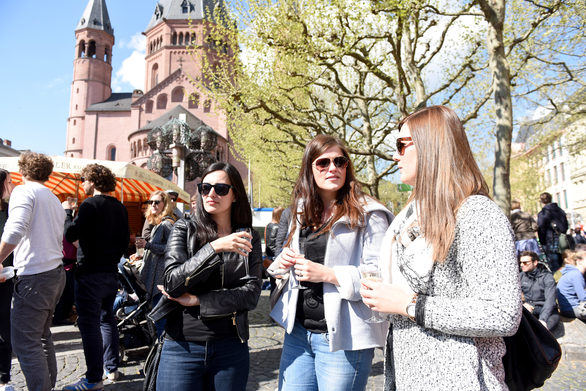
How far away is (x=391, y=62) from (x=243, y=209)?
12618 millimetres

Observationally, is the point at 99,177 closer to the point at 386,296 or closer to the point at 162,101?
the point at 386,296

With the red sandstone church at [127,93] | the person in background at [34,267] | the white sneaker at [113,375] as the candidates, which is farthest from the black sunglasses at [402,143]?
the red sandstone church at [127,93]

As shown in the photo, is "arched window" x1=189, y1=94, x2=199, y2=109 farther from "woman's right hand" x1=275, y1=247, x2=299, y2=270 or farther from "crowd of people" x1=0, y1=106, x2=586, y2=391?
"woman's right hand" x1=275, y1=247, x2=299, y2=270

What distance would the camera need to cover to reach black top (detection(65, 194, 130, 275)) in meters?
3.71

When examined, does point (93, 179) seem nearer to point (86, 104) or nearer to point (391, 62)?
point (391, 62)

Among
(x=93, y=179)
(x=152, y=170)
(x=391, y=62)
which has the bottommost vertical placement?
(x=93, y=179)

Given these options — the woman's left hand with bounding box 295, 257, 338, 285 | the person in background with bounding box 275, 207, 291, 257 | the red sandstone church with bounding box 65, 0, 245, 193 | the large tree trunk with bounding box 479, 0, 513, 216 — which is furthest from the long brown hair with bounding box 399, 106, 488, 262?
Answer: the red sandstone church with bounding box 65, 0, 245, 193

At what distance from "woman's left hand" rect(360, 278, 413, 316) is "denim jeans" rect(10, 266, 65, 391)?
2941mm

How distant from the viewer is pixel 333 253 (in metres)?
2.04

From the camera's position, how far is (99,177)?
406cm

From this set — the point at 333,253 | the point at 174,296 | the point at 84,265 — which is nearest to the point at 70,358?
the point at 84,265

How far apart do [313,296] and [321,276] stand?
7.2 inches

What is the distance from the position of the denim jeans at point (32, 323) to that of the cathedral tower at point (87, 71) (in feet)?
226

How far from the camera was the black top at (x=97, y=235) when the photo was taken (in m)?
3.71
